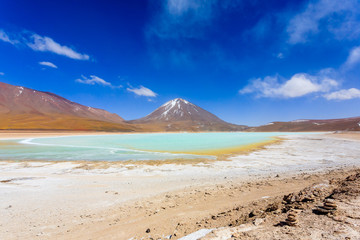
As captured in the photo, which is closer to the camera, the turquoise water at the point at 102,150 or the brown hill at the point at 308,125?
the turquoise water at the point at 102,150

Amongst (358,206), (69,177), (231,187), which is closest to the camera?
(358,206)

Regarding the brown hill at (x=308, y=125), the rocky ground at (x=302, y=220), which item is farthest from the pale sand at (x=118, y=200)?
the brown hill at (x=308, y=125)

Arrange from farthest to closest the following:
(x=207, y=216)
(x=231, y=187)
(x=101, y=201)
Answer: (x=231, y=187)
(x=101, y=201)
(x=207, y=216)

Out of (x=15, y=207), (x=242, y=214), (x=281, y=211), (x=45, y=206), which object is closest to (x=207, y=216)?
(x=242, y=214)

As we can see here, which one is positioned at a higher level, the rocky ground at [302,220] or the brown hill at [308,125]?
the brown hill at [308,125]

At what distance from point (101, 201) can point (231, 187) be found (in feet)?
14.6

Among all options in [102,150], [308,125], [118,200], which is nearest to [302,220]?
[118,200]

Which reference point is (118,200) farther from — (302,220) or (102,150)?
(102,150)

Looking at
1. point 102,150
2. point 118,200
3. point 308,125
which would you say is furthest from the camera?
point 308,125

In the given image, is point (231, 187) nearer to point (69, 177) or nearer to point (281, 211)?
point (281, 211)

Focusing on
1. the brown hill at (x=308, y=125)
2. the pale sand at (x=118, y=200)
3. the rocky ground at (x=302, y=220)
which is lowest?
the pale sand at (x=118, y=200)

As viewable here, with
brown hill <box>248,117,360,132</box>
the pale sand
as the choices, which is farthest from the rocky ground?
brown hill <box>248,117,360,132</box>

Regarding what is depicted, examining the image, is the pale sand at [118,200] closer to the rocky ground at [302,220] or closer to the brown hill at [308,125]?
the rocky ground at [302,220]

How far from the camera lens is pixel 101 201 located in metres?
5.82
